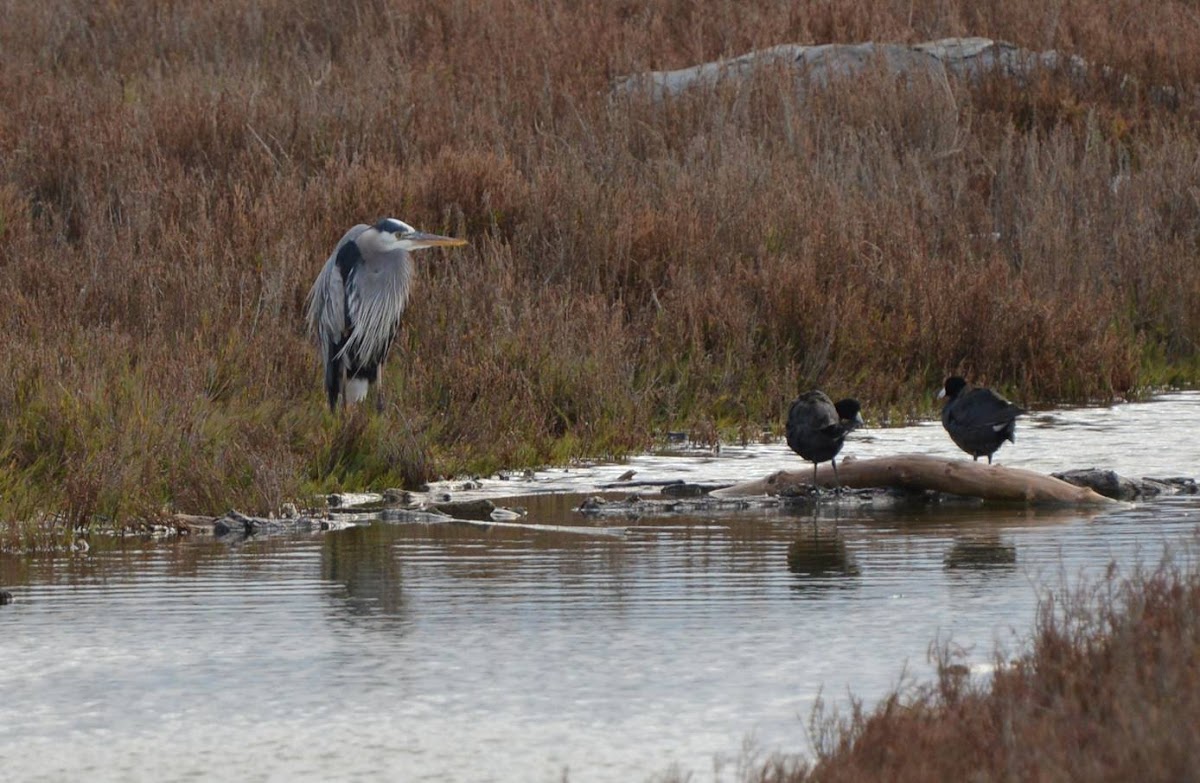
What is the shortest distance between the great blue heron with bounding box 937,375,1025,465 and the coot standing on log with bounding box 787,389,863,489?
0.60 metres

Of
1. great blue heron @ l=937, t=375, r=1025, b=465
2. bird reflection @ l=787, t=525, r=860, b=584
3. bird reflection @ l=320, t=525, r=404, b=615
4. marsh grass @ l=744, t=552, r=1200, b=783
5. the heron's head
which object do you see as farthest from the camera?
the heron's head

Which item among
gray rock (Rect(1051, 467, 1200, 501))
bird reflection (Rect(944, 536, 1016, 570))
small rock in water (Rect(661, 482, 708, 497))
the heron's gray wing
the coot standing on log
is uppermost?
the heron's gray wing

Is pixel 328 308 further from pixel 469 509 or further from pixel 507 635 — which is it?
pixel 507 635

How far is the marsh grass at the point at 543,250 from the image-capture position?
28.7ft

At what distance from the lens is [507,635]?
5.34 metres

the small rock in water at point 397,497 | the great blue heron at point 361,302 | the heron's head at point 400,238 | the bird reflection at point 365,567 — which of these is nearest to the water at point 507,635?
the bird reflection at point 365,567

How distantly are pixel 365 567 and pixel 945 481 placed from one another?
2802 mm

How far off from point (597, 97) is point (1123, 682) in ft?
39.3

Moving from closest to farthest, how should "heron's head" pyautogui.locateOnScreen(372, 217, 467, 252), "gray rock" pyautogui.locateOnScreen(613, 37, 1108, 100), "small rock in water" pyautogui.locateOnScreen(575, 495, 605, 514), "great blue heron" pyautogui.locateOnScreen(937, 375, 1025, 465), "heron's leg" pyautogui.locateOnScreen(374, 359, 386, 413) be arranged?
"small rock in water" pyautogui.locateOnScreen(575, 495, 605, 514) → "great blue heron" pyautogui.locateOnScreen(937, 375, 1025, 465) → "heron's leg" pyautogui.locateOnScreen(374, 359, 386, 413) → "heron's head" pyautogui.locateOnScreen(372, 217, 467, 252) → "gray rock" pyautogui.locateOnScreen(613, 37, 1108, 100)

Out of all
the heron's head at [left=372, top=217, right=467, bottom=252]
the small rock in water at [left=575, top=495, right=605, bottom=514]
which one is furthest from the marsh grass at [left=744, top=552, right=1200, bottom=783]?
the heron's head at [left=372, top=217, right=467, bottom=252]

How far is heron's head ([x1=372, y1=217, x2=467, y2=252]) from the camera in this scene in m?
10.4

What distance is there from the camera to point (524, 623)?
548 centimetres

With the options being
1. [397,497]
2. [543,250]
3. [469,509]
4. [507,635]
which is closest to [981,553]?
[507,635]

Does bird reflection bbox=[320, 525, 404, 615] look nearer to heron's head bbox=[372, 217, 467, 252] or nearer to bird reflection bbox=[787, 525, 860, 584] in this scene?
bird reflection bbox=[787, 525, 860, 584]
